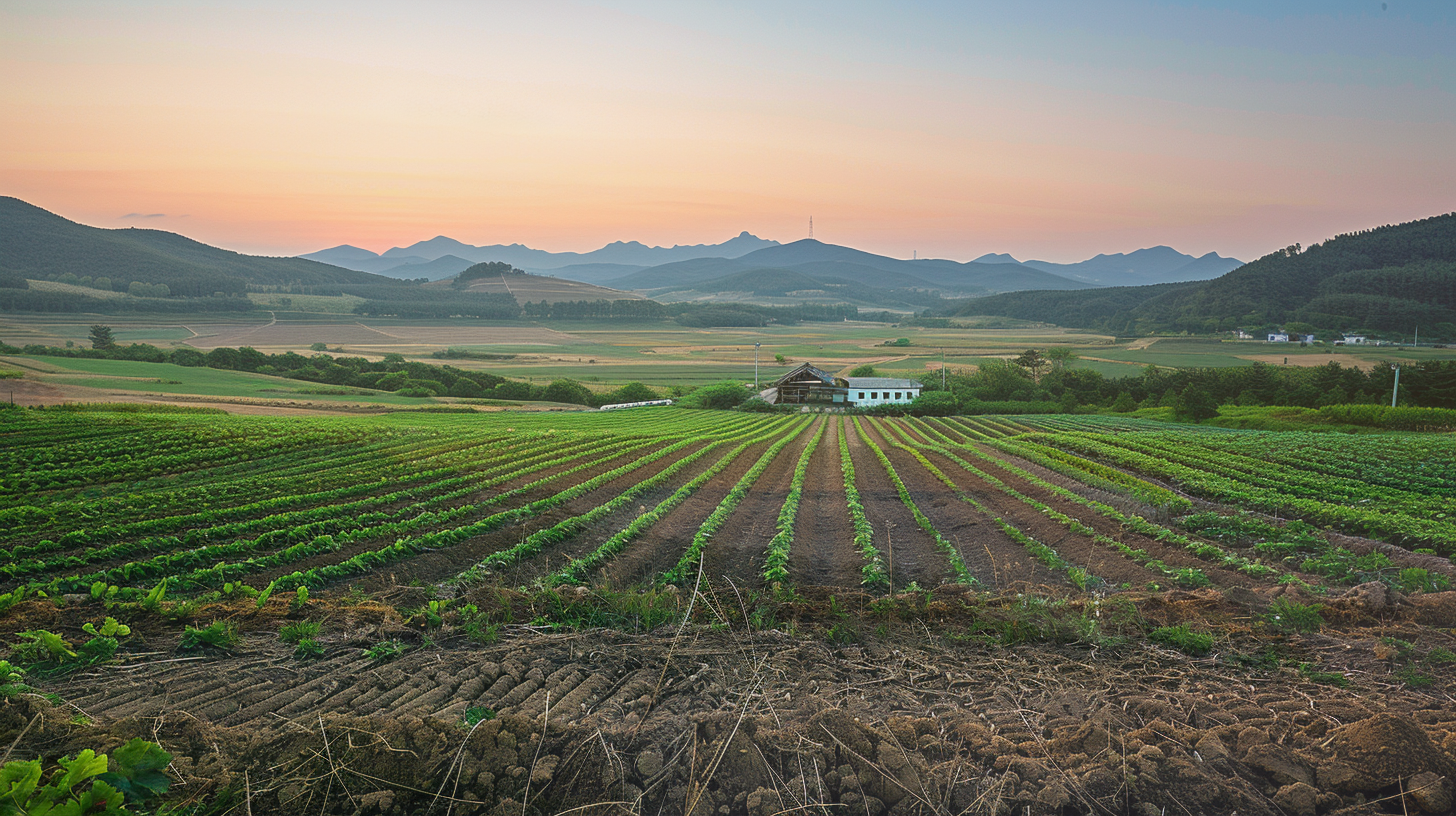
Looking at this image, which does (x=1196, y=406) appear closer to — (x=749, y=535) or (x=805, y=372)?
(x=805, y=372)

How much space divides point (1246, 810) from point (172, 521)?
18.6 metres

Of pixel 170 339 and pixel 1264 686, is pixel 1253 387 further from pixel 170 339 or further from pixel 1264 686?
pixel 170 339

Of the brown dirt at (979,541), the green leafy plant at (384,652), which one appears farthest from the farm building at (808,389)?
the green leafy plant at (384,652)

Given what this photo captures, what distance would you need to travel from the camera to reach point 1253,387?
6875 cm

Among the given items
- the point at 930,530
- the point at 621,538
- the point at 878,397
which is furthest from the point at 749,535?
the point at 878,397

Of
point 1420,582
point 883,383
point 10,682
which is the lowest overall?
point 883,383

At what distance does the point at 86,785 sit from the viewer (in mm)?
3430

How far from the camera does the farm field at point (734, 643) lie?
169 inches

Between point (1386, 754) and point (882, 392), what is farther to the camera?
point (882, 392)

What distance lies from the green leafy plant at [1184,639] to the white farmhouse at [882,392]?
233 feet

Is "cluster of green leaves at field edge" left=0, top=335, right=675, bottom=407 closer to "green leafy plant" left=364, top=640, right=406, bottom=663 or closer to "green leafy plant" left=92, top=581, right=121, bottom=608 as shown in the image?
"green leafy plant" left=92, top=581, right=121, bottom=608

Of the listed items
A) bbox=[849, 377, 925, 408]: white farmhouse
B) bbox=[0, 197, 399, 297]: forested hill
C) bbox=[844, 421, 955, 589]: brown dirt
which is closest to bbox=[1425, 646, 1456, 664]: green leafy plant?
bbox=[844, 421, 955, 589]: brown dirt

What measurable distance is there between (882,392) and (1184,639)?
239 feet

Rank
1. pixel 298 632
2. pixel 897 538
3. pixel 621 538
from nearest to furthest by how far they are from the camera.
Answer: pixel 298 632, pixel 621 538, pixel 897 538
